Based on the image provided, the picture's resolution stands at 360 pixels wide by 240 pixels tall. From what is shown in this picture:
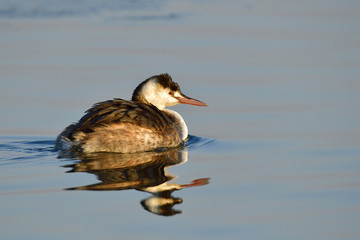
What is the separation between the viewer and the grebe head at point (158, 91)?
1110cm

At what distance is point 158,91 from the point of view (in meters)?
11.2

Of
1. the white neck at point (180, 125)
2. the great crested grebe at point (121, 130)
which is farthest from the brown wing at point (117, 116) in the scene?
the white neck at point (180, 125)

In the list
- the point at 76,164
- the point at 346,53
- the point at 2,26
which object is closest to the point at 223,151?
the point at 76,164

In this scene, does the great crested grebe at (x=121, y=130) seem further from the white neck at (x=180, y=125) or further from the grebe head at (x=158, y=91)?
the grebe head at (x=158, y=91)

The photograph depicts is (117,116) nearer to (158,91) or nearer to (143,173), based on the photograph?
(143,173)

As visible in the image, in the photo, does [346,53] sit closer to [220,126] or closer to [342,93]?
[342,93]

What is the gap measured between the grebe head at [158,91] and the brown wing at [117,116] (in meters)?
0.93

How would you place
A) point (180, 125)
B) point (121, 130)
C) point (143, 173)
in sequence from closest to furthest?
point (143, 173)
point (121, 130)
point (180, 125)

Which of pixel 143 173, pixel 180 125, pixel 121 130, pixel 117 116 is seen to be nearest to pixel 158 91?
pixel 180 125

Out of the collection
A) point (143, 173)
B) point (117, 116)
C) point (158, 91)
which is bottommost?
point (143, 173)

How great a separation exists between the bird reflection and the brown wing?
38 cm

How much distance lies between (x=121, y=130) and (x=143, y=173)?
1.29 meters

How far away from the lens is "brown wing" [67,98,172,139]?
954cm

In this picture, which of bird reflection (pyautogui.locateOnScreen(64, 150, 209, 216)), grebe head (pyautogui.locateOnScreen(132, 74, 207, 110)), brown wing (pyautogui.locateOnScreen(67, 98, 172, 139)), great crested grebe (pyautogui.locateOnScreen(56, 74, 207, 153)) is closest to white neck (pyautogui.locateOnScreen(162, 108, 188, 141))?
great crested grebe (pyautogui.locateOnScreen(56, 74, 207, 153))
